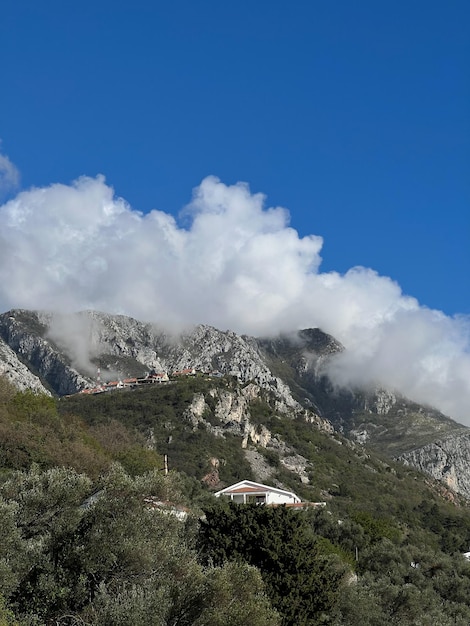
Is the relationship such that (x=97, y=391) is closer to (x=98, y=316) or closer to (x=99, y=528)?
(x=98, y=316)

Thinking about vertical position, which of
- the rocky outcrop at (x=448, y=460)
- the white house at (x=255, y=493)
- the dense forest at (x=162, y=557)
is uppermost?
the rocky outcrop at (x=448, y=460)

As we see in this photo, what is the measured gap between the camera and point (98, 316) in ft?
573

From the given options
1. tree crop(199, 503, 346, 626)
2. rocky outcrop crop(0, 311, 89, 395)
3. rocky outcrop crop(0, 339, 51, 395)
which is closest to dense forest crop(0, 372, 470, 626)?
tree crop(199, 503, 346, 626)

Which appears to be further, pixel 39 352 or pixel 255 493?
pixel 39 352

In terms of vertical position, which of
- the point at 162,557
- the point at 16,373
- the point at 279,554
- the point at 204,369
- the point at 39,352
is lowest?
the point at 162,557

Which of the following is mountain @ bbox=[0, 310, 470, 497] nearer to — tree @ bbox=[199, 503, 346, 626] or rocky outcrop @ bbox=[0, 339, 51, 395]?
rocky outcrop @ bbox=[0, 339, 51, 395]

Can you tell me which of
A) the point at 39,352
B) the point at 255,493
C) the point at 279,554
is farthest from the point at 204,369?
the point at 279,554

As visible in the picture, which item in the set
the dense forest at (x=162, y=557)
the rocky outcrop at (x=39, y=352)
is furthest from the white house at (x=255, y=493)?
the rocky outcrop at (x=39, y=352)

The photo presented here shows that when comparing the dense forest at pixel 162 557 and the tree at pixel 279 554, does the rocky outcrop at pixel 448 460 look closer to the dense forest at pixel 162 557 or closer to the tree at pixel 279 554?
the dense forest at pixel 162 557

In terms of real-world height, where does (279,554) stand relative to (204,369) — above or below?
below

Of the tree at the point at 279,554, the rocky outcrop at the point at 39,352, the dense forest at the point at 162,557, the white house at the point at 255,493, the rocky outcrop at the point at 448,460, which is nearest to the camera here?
the dense forest at the point at 162,557

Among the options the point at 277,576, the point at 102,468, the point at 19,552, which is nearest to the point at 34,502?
the point at 19,552

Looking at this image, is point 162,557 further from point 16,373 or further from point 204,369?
point 204,369

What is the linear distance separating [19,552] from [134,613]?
495 cm
